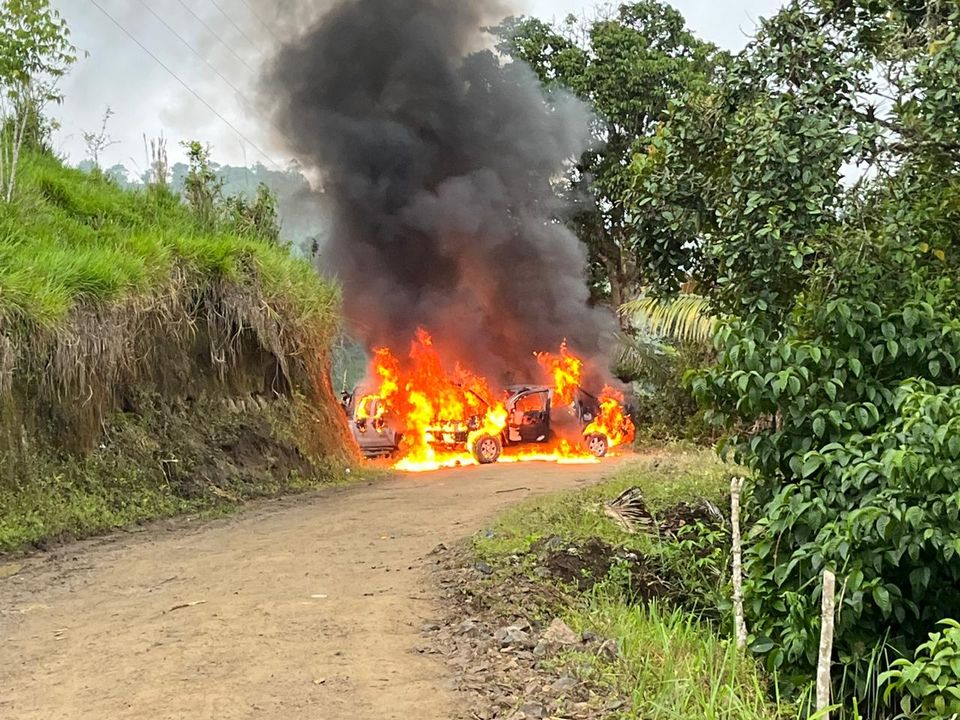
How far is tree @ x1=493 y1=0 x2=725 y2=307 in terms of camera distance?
2128 centimetres

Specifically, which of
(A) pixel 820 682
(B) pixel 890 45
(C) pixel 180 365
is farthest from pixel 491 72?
(A) pixel 820 682

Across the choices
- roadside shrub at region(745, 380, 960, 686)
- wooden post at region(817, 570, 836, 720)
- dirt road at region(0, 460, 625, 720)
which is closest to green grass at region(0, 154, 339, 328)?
dirt road at region(0, 460, 625, 720)

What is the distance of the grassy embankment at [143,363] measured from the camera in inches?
342

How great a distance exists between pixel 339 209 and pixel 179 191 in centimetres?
465

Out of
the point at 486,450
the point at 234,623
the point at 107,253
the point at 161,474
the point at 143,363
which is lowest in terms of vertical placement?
the point at 234,623

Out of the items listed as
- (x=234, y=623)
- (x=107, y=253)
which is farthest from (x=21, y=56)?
(x=234, y=623)

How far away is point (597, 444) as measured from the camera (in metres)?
17.3

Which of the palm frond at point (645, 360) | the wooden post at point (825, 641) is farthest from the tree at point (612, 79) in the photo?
the wooden post at point (825, 641)

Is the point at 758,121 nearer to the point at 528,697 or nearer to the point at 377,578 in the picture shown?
the point at 528,697

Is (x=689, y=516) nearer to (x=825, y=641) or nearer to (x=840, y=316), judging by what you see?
(x=840, y=316)

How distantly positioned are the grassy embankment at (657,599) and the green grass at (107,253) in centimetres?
516

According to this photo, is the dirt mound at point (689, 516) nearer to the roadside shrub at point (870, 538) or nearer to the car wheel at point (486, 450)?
the roadside shrub at point (870, 538)

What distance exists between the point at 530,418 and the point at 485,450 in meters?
1.36

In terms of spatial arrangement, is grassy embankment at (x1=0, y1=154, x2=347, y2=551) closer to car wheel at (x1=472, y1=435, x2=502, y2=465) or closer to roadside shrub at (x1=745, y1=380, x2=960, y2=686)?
car wheel at (x1=472, y1=435, x2=502, y2=465)
